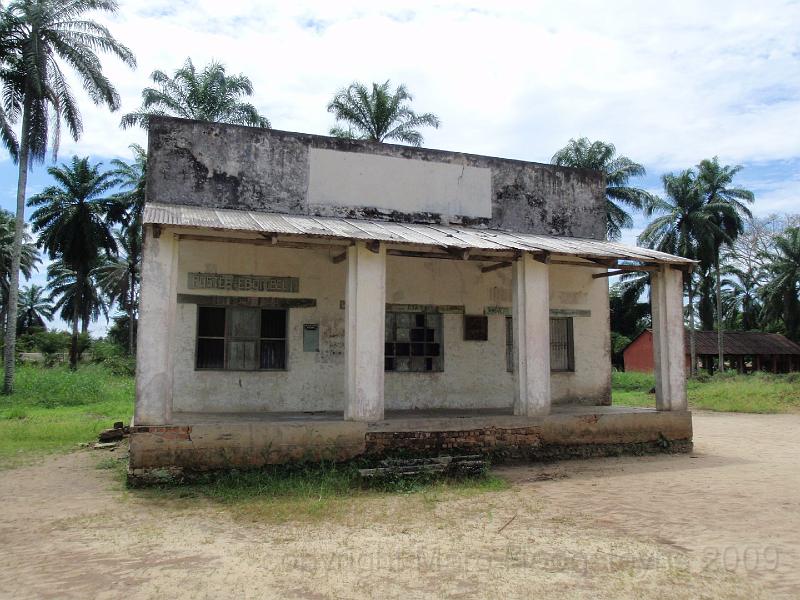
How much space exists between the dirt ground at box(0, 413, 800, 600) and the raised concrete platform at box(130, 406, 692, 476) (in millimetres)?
733

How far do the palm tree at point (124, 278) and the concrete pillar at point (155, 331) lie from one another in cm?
2500

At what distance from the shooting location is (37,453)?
10.1 m

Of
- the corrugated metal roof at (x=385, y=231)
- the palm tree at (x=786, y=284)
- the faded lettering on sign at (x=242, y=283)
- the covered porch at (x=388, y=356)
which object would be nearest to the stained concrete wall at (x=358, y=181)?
the corrugated metal roof at (x=385, y=231)

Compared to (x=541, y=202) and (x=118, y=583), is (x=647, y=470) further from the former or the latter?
(x=118, y=583)

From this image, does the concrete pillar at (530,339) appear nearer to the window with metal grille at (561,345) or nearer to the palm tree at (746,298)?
the window with metal grille at (561,345)

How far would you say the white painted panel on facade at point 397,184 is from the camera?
34.4ft

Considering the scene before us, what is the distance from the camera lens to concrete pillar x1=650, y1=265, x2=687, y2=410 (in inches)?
401

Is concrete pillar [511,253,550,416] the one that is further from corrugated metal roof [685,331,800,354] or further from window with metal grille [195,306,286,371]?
corrugated metal roof [685,331,800,354]

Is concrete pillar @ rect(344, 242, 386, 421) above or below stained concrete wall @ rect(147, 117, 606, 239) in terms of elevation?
below

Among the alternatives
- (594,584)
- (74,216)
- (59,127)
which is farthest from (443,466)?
(74,216)

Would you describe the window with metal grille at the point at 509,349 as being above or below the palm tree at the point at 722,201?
below

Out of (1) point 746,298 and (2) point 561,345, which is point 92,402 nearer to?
(2) point 561,345

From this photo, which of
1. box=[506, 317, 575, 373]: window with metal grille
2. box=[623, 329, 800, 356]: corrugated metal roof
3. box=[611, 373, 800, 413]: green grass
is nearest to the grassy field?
box=[611, 373, 800, 413]: green grass

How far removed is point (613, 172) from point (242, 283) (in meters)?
23.8
